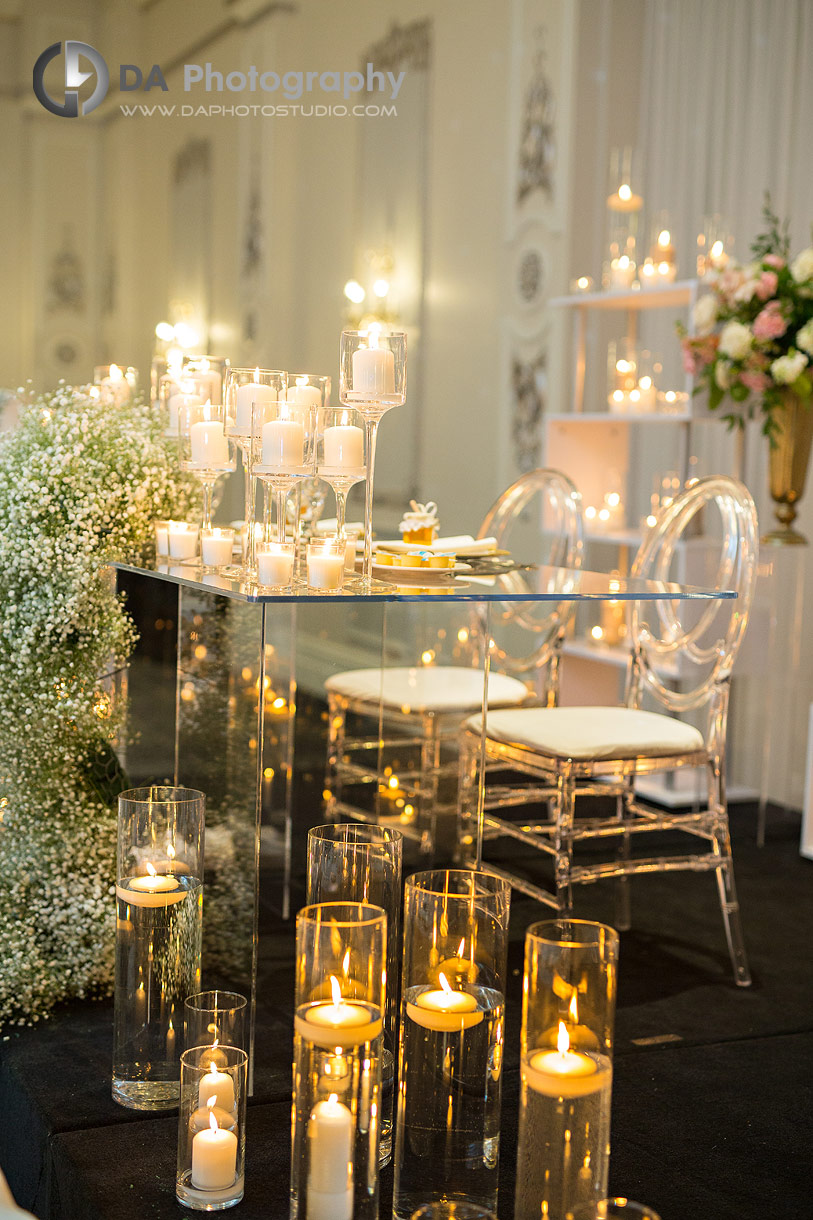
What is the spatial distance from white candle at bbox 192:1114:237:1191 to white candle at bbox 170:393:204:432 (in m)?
1.35

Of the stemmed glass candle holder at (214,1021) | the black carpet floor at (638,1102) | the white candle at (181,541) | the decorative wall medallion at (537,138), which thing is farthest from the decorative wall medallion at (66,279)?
the stemmed glass candle holder at (214,1021)

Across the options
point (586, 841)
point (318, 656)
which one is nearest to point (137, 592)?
point (318, 656)

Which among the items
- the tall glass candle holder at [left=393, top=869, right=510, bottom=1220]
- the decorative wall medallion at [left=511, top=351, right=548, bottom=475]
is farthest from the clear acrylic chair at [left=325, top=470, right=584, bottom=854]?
the decorative wall medallion at [left=511, top=351, right=548, bottom=475]

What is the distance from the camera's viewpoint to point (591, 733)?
103 inches

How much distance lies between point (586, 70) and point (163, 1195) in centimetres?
420

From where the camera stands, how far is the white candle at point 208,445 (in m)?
2.32

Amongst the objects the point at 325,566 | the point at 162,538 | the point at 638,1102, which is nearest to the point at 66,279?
the point at 162,538

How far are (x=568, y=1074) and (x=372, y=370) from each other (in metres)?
1.12

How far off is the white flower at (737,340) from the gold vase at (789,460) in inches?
7.2

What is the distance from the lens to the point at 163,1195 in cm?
178

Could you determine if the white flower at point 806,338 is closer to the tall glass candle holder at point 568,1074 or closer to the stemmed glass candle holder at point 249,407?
the stemmed glass candle holder at point 249,407

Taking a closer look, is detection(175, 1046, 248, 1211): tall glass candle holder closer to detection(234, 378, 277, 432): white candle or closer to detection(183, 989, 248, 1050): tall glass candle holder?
detection(183, 989, 248, 1050): tall glass candle holder

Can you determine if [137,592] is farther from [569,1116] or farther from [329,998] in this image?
[569,1116]

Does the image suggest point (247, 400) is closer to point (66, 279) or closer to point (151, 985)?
point (151, 985)
